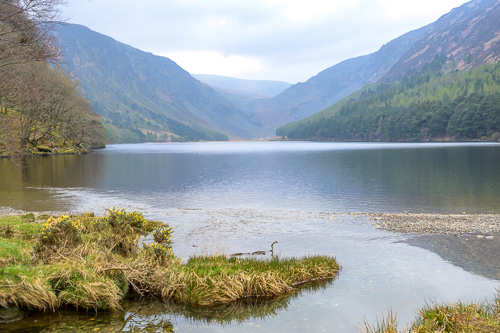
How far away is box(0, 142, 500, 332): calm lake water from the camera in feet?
41.5

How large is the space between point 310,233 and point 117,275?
47.6 feet

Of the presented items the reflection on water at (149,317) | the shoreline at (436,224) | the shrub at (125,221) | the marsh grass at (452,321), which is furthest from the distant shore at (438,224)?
the shrub at (125,221)

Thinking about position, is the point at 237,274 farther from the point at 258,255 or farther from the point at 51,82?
the point at 51,82

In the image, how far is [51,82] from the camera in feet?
311

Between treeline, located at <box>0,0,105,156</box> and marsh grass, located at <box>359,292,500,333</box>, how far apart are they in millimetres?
18222

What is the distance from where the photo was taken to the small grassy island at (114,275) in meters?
12.6

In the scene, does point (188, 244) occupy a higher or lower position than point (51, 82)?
lower

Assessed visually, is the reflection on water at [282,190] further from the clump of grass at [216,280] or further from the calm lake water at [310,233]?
the clump of grass at [216,280]

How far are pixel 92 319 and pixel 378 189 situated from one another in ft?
141

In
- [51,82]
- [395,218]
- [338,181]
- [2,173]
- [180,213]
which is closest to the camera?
[395,218]

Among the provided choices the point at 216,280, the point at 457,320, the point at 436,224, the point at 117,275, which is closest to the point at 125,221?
the point at 117,275

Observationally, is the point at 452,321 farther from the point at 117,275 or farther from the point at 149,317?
the point at 117,275

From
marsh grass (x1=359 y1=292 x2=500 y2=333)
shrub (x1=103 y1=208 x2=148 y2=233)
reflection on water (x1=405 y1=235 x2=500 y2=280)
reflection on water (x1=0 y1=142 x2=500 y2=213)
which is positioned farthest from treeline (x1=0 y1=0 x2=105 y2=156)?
reflection on water (x1=405 y1=235 x2=500 y2=280)

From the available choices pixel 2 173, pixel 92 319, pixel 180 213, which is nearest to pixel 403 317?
pixel 92 319
